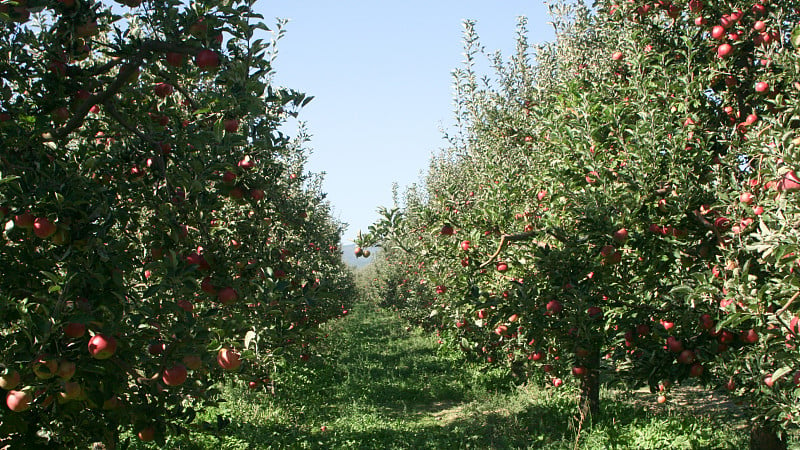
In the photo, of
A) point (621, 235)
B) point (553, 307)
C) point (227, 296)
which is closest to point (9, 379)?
point (227, 296)

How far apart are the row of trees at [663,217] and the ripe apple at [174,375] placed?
2.11m

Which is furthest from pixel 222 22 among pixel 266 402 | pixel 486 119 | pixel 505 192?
pixel 266 402

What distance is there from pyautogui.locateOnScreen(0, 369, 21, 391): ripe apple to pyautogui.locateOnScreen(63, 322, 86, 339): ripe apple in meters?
0.25

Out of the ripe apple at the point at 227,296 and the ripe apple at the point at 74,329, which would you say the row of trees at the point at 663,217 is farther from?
the ripe apple at the point at 74,329

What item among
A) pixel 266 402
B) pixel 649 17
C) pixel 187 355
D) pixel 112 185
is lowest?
pixel 266 402

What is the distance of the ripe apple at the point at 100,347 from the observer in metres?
2.48

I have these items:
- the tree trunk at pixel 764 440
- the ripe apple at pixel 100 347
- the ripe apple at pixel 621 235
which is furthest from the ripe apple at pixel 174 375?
the tree trunk at pixel 764 440

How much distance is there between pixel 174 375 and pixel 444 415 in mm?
7726

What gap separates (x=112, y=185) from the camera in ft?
11.0

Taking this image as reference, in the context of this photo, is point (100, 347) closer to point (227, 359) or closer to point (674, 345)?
point (227, 359)

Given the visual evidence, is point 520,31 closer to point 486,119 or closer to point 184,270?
point 486,119

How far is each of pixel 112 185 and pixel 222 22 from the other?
122 cm

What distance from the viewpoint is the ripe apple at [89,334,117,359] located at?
2484mm

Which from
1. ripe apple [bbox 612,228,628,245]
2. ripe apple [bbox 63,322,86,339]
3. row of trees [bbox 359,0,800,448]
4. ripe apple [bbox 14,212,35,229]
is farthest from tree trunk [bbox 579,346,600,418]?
ripe apple [bbox 14,212,35,229]
